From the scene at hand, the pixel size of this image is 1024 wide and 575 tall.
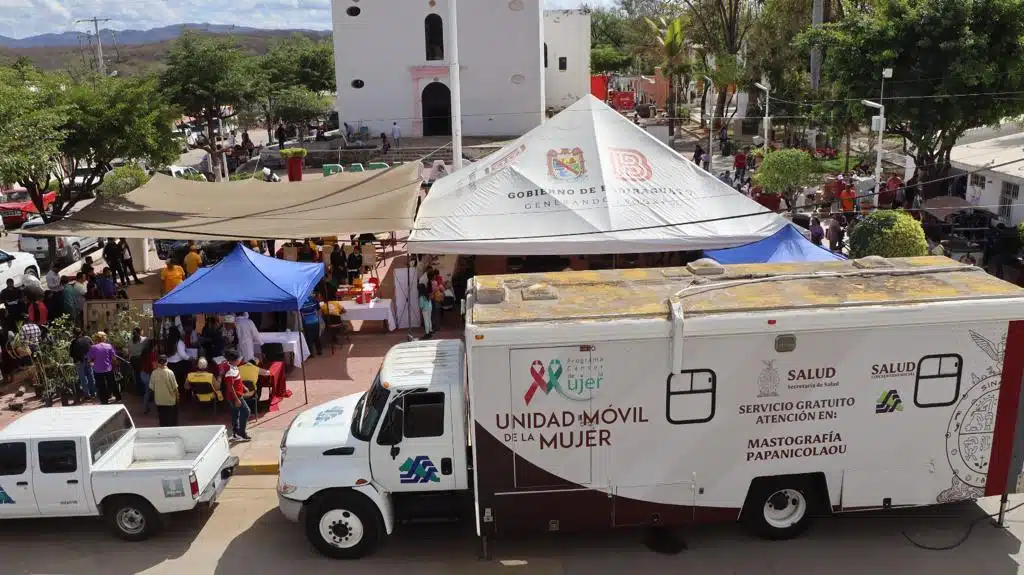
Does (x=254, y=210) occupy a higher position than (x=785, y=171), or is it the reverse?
(x=785, y=171)

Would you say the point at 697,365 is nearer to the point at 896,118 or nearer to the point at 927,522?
the point at 927,522

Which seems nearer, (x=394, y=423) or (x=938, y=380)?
(x=938, y=380)

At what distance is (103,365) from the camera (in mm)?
12891

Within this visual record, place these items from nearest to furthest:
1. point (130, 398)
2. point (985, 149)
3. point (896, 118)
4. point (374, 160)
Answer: point (130, 398) < point (896, 118) < point (985, 149) < point (374, 160)

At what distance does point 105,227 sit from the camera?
16016mm

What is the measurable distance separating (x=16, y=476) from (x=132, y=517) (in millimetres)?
1249

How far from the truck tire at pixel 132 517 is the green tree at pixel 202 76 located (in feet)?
112

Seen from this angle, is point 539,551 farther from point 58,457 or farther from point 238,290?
point 238,290

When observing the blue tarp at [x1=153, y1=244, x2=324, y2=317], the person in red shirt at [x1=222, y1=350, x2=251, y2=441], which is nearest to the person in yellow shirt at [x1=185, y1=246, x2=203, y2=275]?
the blue tarp at [x1=153, y1=244, x2=324, y2=317]

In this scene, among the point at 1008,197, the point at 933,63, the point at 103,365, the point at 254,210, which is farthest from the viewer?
the point at 933,63

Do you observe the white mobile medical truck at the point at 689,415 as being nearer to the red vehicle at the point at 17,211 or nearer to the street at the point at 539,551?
the street at the point at 539,551

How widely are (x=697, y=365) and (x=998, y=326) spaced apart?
9.58ft

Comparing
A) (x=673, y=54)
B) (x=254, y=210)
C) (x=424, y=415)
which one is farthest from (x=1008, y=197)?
(x=673, y=54)

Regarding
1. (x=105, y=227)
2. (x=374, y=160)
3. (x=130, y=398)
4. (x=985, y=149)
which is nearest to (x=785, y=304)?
(x=130, y=398)
